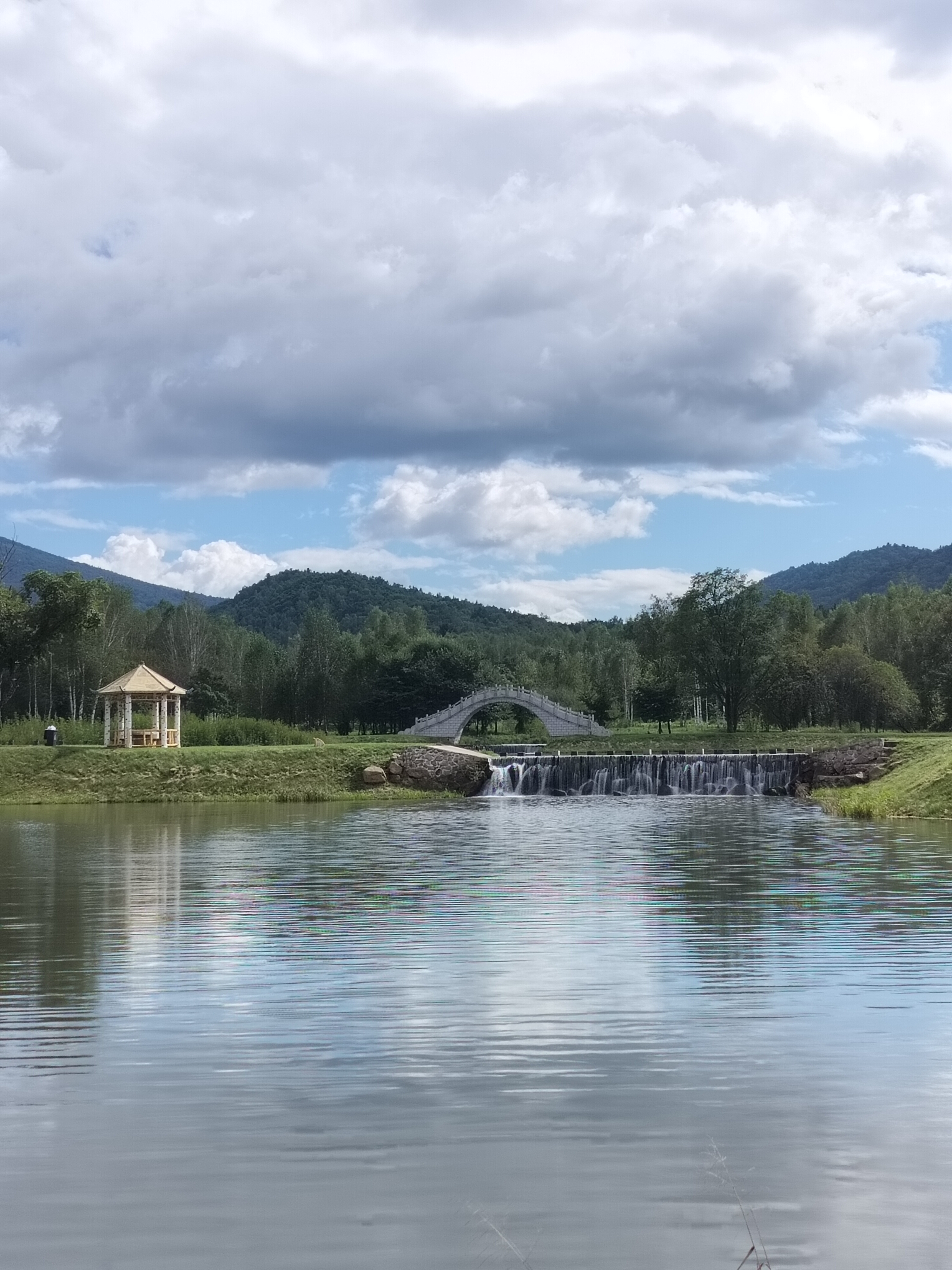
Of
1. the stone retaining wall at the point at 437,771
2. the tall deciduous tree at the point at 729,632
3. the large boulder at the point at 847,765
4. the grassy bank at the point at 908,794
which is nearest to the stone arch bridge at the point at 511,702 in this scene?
the tall deciduous tree at the point at 729,632

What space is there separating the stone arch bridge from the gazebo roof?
1052 inches

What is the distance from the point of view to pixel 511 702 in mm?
82062

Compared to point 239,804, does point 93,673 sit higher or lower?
higher

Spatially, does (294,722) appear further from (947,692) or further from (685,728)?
(947,692)

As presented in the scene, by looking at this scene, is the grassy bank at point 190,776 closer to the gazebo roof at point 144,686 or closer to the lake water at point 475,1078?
the gazebo roof at point 144,686

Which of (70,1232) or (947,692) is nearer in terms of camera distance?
(70,1232)

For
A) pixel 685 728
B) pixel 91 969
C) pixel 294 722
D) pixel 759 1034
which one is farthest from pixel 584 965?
pixel 294 722

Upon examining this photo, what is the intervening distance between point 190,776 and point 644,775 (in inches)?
755

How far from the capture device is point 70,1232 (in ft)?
20.2

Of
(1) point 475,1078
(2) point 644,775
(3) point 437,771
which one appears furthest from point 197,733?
(1) point 475,1078

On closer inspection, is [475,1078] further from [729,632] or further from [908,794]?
[729,632]

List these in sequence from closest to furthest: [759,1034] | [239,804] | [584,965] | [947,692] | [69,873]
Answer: [759,1034]
[584,965]
[69,873]
[239,804]
[947,692]

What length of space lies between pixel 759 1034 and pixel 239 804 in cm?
3675

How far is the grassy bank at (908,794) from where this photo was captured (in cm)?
3475
